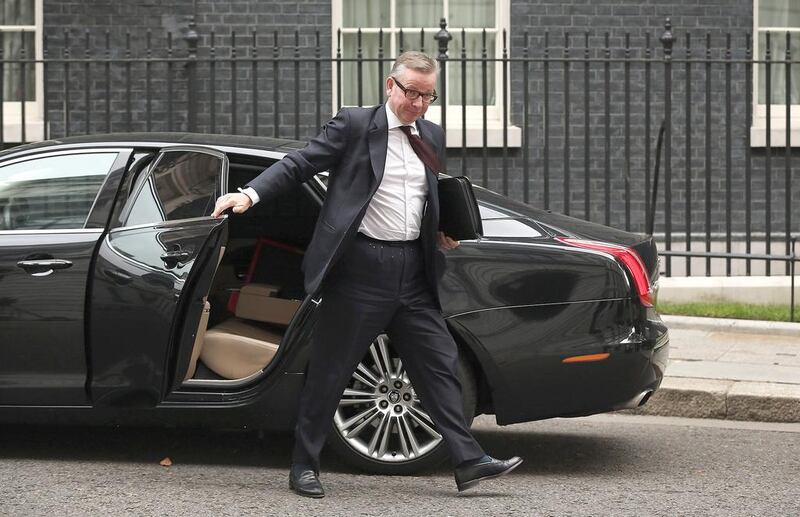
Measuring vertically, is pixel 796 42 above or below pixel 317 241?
above

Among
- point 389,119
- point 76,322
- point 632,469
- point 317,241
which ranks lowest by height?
point 632,469

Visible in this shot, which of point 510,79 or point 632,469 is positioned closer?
point 632,469

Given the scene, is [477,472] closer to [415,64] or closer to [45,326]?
[415,64]

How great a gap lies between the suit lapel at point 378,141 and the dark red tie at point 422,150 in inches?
3.1

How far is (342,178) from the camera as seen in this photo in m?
5.46

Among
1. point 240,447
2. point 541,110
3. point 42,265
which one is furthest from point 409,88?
point 541,110

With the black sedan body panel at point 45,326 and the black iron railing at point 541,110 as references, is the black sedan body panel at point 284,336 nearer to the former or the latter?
the black sedan body panel at point 45,326

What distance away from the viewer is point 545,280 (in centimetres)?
585

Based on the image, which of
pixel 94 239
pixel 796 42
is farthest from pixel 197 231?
pixel 796 42

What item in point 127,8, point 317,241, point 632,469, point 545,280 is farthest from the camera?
point 127,8

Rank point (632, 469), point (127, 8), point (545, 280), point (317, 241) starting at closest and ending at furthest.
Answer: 1. point (317, 241)
2. point (545, 280)
3. point (632, 469)
4. point (127, 8)

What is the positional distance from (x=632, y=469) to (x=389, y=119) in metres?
1.98

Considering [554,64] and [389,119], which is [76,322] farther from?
[554,64]

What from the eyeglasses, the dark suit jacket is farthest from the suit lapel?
the eyeglasses
